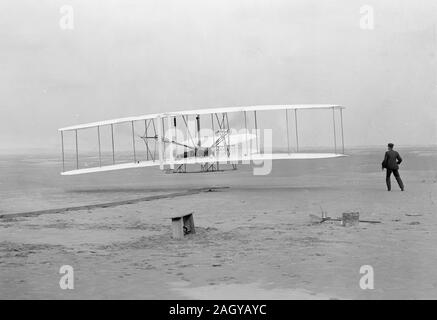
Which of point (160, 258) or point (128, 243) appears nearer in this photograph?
point (160, 258)

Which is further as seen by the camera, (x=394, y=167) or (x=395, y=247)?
(x=394, y=167)

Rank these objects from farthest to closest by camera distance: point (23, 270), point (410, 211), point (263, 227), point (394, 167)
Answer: point (394, 167) < point (410, 211) < point (263, 227) < point (23, 270)

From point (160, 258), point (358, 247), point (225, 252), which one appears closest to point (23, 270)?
point (160, 258)

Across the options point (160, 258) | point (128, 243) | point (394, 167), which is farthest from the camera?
point (394, 167)

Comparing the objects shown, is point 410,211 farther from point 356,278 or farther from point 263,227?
point 356,278
